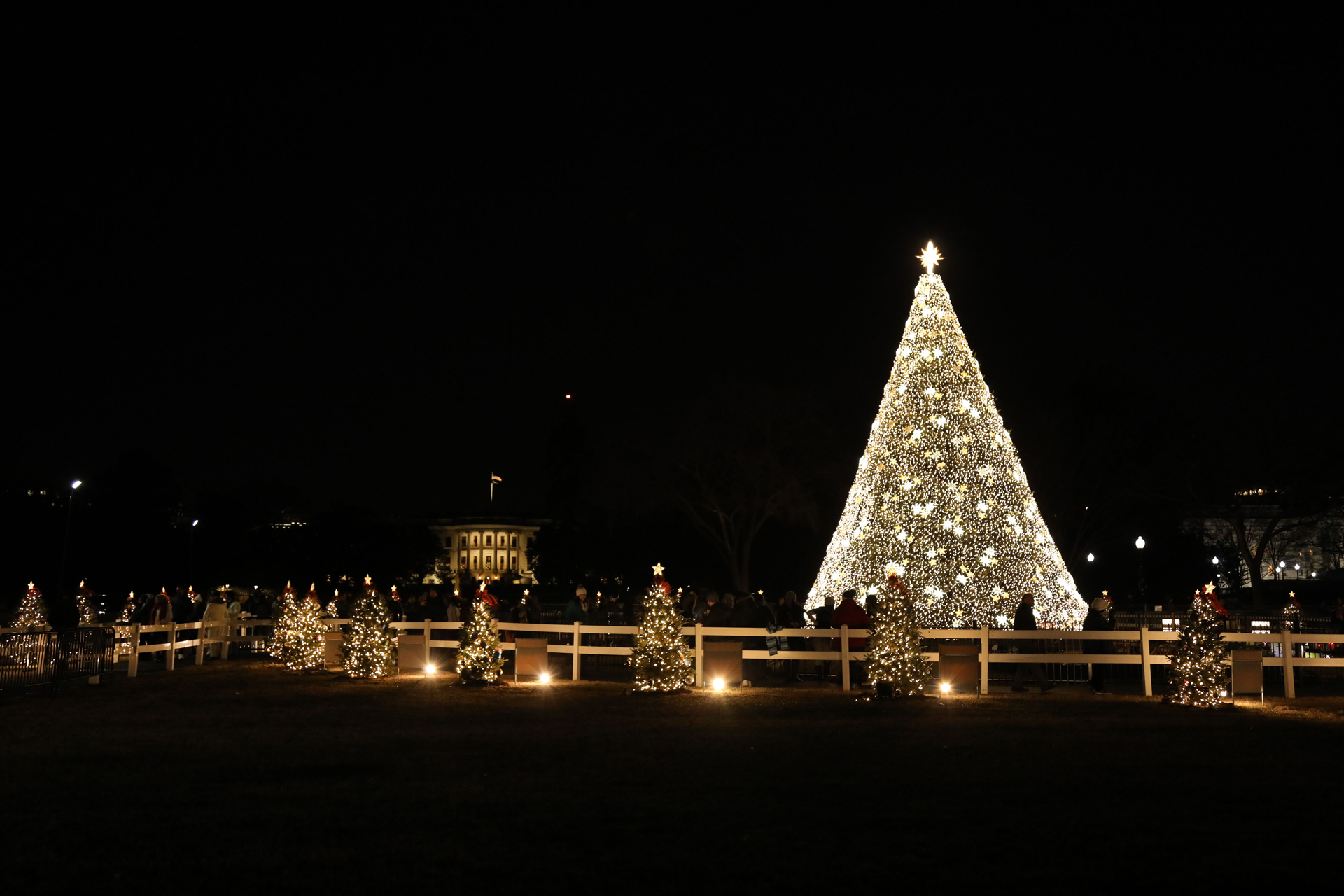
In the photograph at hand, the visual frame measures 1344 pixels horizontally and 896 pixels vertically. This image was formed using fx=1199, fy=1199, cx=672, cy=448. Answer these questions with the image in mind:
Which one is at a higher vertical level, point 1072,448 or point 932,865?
point 1072,448

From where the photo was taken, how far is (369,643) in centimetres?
2122

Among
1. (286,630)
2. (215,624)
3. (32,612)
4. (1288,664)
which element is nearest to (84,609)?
(32,612)

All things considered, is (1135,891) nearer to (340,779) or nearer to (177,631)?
(340,779)

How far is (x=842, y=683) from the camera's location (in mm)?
18891

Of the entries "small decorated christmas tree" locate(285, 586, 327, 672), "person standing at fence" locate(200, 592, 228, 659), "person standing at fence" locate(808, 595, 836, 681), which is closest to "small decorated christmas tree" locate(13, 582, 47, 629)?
"person standing at fence" locate(200, 592, 228, 659)

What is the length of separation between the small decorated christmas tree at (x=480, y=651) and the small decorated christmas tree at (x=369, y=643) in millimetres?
2287

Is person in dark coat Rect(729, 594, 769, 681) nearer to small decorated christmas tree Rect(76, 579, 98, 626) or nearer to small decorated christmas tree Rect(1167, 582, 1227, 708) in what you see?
small decorated christmas tree Rect(1167, 582, 1227, 708)

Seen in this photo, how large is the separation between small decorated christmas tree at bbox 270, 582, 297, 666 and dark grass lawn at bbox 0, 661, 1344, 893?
8.11m

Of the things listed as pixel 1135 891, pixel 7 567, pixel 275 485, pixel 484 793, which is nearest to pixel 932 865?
pixel 1135 891

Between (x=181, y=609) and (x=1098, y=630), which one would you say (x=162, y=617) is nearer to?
(x=181, y=609)

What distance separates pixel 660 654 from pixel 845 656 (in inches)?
116

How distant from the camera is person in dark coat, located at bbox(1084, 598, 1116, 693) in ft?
61.2

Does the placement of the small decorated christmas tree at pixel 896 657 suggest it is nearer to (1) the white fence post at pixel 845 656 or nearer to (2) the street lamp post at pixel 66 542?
(1) the white fence post at pixel 845 656

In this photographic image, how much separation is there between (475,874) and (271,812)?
2441 millimetres
